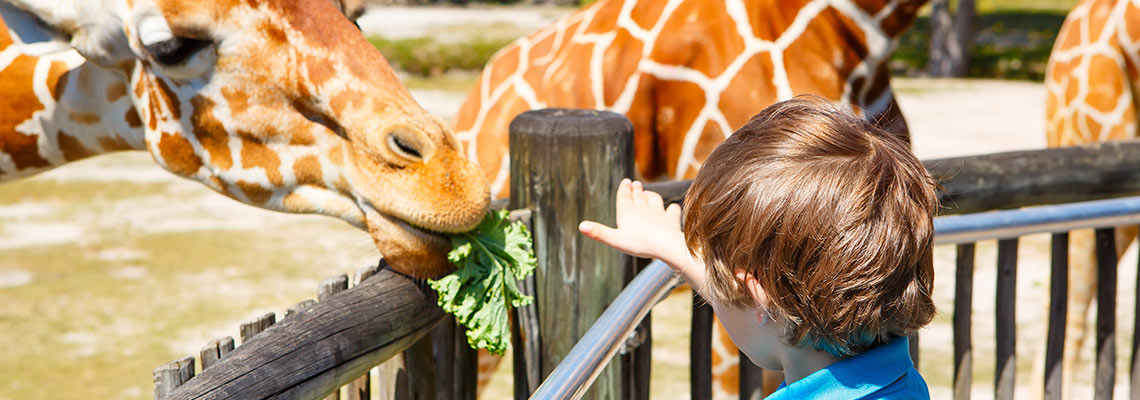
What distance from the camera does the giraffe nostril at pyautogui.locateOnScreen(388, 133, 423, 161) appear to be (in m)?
1.88

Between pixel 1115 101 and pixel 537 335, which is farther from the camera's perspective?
pixel 1115 101

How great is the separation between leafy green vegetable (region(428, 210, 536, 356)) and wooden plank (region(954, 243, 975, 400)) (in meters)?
1.08

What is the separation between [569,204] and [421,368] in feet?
1.36

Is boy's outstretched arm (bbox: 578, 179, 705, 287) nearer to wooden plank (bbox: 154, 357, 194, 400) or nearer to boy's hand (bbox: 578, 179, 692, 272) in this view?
boy's hand (bbox: 578, 179, 692, 272)

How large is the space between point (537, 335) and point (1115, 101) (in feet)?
9.64

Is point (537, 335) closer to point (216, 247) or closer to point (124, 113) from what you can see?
point (124, 113)

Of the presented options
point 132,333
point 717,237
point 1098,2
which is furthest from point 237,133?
point 1098,2

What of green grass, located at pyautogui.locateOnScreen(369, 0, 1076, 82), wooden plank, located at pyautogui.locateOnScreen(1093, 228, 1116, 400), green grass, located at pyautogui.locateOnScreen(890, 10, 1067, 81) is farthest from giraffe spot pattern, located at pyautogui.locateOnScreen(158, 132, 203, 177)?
green grass, located at pyautogui.locateOnScreen(890, 10, 1067, 81)

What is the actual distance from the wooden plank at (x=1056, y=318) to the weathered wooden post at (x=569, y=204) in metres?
1.09

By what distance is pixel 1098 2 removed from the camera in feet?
13.9

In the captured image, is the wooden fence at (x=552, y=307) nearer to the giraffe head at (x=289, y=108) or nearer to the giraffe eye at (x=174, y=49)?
the giraffe head at (x=289, y=108)

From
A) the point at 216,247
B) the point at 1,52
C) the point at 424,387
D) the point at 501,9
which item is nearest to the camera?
the point at 424,387

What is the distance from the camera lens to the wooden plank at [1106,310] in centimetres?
247

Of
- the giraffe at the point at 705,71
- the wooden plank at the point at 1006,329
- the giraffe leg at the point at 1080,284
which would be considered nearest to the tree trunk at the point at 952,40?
the giraffe leg at the point at 1080,284
